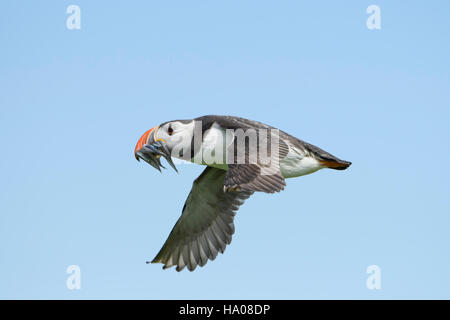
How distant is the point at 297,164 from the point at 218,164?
1264mm

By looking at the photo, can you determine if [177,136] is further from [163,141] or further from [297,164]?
[297,164]

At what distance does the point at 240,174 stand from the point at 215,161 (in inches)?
72.4

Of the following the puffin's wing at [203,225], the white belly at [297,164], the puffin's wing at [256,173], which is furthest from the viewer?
the puffin's wing at [203,225]

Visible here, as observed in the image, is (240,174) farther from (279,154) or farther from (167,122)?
(167,122)

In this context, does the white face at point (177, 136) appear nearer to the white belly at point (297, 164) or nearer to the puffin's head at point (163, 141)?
the puffin's head at point (163, 141)

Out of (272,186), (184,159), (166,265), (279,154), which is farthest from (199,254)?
(272,186)

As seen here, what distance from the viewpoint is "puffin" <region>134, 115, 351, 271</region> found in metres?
8.61

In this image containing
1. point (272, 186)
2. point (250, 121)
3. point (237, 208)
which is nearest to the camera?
point (272, 186)

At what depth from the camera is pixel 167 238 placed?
11914mm

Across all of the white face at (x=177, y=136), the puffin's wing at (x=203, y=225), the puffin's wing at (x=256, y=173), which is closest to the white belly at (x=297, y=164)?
the puffin's wing at (x=256, y=173)

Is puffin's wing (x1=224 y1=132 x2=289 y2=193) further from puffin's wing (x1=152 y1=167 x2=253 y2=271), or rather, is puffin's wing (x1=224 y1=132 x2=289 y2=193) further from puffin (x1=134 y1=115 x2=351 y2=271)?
puffin's wing (x1=152 y1=167 x2=253 y2=271)

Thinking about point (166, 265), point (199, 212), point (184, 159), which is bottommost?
point (166, 265)

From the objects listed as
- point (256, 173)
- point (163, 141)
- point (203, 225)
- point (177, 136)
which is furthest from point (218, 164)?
point (203, 225)

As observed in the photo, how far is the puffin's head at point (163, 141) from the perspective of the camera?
10.0 meters
